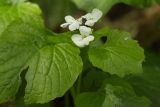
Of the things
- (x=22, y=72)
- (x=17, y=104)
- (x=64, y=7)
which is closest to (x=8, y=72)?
(x=22, y=72)

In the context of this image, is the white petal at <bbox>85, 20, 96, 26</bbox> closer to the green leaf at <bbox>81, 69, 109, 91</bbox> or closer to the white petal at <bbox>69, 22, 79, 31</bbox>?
the white petal at <bbox>69, 22, 79, 31</bbox>

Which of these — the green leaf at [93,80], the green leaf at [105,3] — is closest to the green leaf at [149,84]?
the green leaf at [93,80]

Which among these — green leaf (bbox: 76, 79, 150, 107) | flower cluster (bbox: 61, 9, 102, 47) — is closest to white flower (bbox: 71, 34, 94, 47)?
flower cluster (bbox: 61, 9, 102, 47)

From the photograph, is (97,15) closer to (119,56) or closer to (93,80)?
(119,56)

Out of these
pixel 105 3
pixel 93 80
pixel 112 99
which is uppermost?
pixel 105 3

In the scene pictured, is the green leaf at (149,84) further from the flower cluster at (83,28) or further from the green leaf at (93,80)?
the flower cluster at (83,28)

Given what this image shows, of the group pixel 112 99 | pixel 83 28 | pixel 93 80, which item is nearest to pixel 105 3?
pixel 93 80
